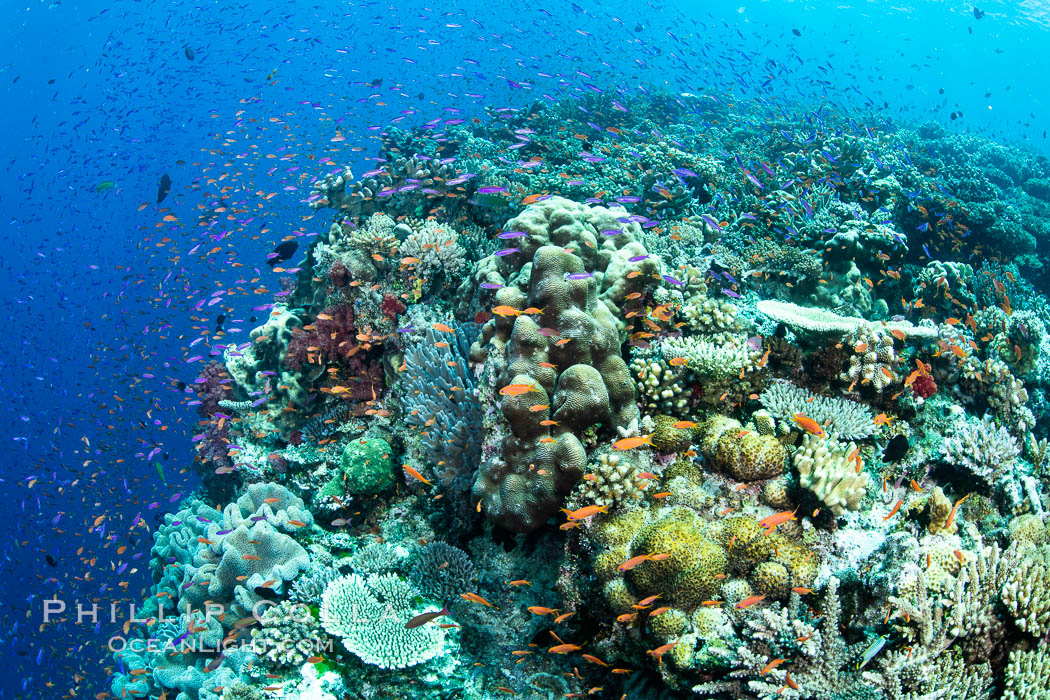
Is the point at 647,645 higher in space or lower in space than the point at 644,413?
lower

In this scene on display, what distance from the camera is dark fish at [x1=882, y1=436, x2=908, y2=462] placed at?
4.92 m

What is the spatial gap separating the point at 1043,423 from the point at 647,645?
23.9 ft

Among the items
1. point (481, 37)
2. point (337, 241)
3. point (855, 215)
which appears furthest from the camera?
point (481, 37)

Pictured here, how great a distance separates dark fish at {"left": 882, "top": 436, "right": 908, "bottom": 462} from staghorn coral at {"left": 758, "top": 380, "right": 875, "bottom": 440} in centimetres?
21

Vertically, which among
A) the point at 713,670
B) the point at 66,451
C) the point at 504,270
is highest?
the point at 504,270

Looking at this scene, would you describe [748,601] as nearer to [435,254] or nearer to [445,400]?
[445,400]

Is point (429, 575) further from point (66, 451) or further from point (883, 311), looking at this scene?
point (66, 451)

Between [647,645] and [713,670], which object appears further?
[647,645]

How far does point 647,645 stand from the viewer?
3854mm

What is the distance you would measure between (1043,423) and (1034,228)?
40.6 ft

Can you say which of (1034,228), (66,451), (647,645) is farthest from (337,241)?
(66,451)

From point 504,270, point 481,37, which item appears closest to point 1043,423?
point 504,270

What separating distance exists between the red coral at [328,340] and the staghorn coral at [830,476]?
683 centimetres

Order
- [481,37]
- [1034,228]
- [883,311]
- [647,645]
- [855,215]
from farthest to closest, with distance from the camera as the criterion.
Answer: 1. [481,37]
2. [1034,228]
3. [855,215]
4. [883,311]
5. [647,645]
